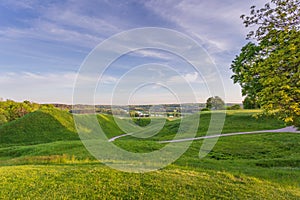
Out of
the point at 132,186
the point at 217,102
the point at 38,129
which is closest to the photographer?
the point at 132,186

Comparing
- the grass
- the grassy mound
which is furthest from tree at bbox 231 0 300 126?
the grassy mound

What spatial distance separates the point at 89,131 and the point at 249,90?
107ft

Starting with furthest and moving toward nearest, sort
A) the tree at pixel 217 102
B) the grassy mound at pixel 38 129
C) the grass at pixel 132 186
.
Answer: the grassy mound at pixel 38 129 → the tree at pixel 217 102 → the grass at pixel 132 186

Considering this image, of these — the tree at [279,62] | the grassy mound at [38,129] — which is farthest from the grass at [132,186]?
the grassy mound at [38,129]

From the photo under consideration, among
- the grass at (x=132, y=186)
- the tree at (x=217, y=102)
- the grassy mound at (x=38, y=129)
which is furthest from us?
the grassy mound at (x=38, y=129)

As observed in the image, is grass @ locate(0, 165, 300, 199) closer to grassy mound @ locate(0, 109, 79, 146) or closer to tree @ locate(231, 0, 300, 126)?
tree @ locate(231, 0, 300, 126)

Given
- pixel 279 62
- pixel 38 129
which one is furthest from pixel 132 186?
pixel 38 129

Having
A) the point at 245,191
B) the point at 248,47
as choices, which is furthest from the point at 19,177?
the point at 248,47

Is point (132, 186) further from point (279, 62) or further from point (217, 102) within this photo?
point (217, 102)

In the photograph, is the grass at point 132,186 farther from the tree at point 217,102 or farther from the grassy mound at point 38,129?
the grassy mound at point 38,129

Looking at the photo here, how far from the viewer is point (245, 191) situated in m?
8.52

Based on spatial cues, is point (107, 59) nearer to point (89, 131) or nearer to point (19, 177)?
point (19, 177)

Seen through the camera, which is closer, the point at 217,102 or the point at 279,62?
the point at 279,62

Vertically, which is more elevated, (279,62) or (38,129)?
(279,62)
